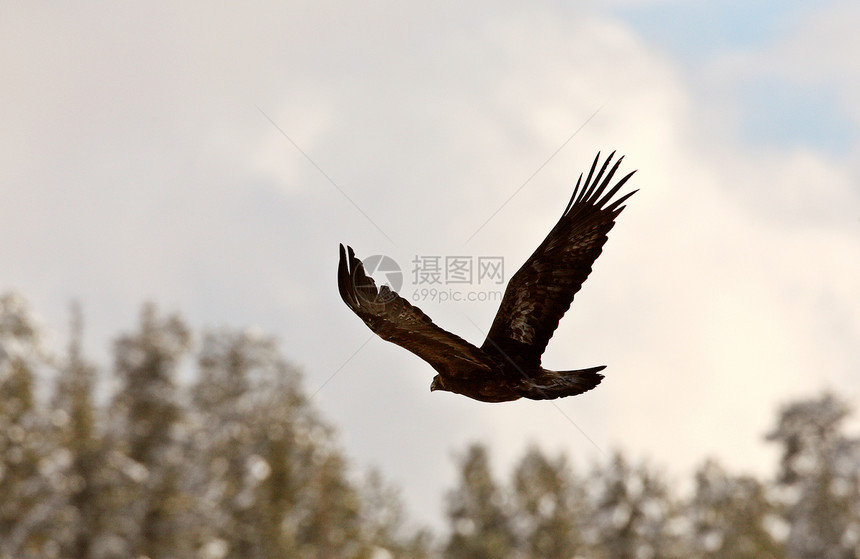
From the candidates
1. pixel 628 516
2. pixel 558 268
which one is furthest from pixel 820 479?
pixel 558 268

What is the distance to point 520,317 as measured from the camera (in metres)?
5.34

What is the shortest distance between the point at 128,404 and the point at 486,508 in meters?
12.0

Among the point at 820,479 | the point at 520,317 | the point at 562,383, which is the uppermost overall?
the point at 820,479

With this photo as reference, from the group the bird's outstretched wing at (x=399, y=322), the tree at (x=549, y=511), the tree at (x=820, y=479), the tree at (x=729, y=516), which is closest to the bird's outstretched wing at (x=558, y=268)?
the bird's outstretched wing at (x=399, y=322)

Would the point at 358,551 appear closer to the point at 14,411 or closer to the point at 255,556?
the point at 255,556

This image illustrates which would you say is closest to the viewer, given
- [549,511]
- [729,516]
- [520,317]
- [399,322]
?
[399,322]

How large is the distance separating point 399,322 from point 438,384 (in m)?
0.83

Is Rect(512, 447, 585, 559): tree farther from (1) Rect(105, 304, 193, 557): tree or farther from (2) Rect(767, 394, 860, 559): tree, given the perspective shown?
(1) Rect(105, 304, 193, 557): tree

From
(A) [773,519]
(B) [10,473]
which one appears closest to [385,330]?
(B) [10,473]

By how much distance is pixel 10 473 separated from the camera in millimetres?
25797

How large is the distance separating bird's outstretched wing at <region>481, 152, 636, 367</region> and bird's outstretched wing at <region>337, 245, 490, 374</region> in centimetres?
76

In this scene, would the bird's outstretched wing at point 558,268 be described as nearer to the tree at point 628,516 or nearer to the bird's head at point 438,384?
the bird's head at point 438,384

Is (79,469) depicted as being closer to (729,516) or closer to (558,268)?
(558,268)

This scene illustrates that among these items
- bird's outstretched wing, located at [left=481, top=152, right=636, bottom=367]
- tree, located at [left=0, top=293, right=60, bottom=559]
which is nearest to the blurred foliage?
tree, located at [left=0, top=293, right=60, bottom=559]
